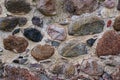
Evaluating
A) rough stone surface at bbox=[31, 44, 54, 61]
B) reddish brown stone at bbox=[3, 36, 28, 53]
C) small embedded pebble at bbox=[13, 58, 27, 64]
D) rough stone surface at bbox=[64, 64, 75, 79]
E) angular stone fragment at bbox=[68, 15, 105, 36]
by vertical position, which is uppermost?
angular stone fragment at bbox=[68, 15, 105, 36]

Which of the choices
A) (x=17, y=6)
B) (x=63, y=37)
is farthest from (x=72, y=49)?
(x=17, y=6)

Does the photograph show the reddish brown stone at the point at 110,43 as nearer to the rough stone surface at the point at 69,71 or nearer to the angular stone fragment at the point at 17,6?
the rough stone surface at the point at 69,71

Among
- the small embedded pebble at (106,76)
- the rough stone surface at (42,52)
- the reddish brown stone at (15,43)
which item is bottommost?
the small embedded pebble at (106,76)

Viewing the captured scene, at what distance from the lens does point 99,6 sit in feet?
8.81

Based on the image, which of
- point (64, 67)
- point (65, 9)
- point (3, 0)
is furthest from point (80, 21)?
point (3, 0)

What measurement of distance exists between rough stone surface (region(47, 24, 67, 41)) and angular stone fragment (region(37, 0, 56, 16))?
0.09 meters

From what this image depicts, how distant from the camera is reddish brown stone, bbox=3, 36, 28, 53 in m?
2.73

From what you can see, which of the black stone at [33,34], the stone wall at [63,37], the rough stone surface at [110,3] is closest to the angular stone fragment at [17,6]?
the stone wall at [63,37]

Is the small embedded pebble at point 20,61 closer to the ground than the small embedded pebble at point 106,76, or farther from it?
farther from it

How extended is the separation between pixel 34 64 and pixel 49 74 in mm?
120

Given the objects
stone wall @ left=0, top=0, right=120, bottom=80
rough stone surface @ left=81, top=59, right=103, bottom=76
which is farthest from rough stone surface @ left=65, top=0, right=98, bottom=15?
rough stone surface @ left=81, top=59, right=103, bottom=76

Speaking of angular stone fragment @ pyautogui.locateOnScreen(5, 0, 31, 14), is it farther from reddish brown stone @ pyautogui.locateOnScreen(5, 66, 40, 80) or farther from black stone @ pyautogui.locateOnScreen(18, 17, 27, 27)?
reddish brown stone @ pyautogui.locateOnScreen(5, 66, 40, 80)

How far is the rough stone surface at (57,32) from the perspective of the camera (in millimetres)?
2697

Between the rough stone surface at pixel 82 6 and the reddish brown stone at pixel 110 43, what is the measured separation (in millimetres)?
193
